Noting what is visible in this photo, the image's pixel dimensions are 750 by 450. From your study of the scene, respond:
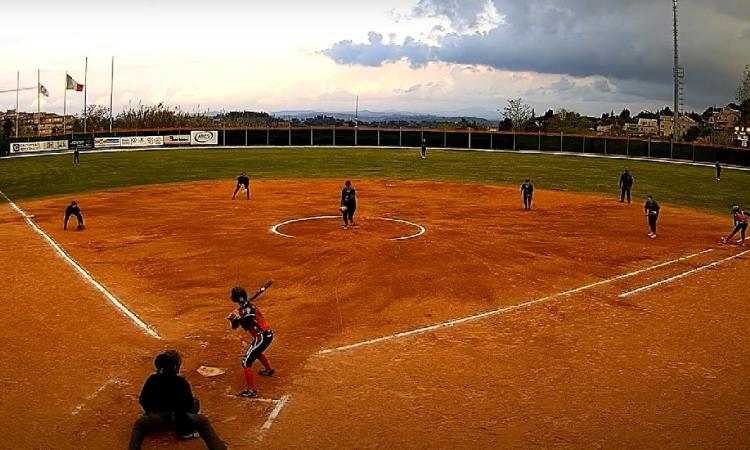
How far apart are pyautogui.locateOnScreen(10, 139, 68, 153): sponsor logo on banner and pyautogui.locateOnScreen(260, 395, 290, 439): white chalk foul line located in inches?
2704

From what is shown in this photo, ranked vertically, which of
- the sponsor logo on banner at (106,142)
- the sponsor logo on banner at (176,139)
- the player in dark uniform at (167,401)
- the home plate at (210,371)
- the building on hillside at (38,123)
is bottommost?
the home plate at (210,371)

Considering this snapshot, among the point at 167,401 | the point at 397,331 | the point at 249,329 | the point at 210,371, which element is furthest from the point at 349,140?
the point at 167,401

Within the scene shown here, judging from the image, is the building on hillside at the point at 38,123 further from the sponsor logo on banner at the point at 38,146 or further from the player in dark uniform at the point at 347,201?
the player in dark uniform at the point at 347,201

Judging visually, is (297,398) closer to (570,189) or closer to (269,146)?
(570,189)

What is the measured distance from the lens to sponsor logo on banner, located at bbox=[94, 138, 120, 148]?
251 feet

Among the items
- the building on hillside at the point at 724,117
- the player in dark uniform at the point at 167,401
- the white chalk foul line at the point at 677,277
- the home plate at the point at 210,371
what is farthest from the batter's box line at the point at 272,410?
the building on hillside at the point at 724,117

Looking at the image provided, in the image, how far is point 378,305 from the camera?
59.3 feet

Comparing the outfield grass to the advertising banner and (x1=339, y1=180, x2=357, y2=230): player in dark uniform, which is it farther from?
(x1=339, y1=180, x2=357, y2=230): player in dark uniform

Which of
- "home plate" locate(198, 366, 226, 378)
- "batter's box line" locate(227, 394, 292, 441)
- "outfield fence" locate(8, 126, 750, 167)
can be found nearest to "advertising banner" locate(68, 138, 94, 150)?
"outfield fence" locate(8, 126, 750, 167)

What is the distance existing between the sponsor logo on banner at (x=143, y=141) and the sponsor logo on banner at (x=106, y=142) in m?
1.02

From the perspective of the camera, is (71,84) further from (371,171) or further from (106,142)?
(371,171)

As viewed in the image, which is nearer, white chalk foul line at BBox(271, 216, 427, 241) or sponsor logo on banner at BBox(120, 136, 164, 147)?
white chalk foul line at BBox(271, 216, 427, 241)

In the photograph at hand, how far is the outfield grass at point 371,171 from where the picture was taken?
4556 centimetres

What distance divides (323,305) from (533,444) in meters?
8.56
